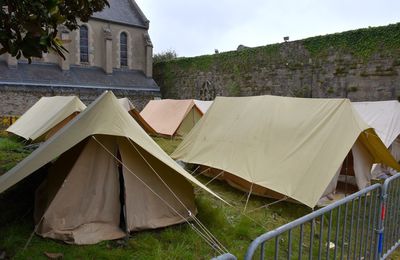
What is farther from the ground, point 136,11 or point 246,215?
point 136,11

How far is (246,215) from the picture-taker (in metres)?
4.40

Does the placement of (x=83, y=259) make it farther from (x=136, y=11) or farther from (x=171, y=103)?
(x=136, y=11)

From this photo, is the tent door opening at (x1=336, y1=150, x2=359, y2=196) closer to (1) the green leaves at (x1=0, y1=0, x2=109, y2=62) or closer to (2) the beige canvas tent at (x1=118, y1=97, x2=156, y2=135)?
(1) the green leaves at (x1=0, y1=0, x2=109, y2=62)

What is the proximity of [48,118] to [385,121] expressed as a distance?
8.78m

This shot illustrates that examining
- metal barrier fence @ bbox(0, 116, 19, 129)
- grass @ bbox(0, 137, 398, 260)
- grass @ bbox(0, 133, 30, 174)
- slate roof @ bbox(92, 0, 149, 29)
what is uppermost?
slate roof @ bbox(92, 0, 149, 29)

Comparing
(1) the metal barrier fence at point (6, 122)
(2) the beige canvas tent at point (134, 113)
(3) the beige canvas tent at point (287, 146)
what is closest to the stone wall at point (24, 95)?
(1) the metal barrier fence at point (6, 122)

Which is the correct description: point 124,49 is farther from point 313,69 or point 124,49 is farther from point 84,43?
point 313,69

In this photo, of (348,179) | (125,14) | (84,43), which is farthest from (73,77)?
(348,179)

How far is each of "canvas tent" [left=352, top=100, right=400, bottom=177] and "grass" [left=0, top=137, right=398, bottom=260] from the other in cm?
324

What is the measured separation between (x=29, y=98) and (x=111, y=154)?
14319 mm

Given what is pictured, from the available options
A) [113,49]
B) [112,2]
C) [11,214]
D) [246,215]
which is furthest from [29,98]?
[246,215]

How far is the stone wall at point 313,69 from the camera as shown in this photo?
10.0 metres

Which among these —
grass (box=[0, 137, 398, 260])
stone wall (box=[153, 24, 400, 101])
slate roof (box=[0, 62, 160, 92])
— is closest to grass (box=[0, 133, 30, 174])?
grass (box=[0, 137, 398, 260])

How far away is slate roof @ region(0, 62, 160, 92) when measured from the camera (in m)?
16.1
